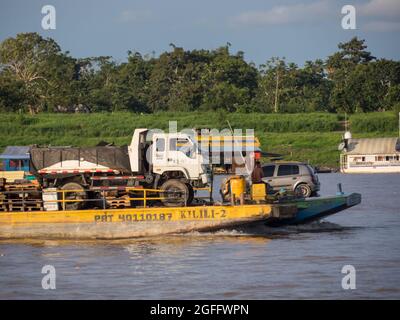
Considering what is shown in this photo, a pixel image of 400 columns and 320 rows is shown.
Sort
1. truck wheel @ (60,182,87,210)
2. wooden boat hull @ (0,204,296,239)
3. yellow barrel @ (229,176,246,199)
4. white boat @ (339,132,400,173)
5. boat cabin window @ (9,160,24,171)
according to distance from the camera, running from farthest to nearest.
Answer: white boat @ (339,132,400,173) < boat cabin window @ (9,160,24,171) < truck wheel @ (60,182,87,210) < yellow barrel @ (229,176,246,199) < wooden boat hull @ (0,204,296,239)

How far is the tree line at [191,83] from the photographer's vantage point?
88.2m

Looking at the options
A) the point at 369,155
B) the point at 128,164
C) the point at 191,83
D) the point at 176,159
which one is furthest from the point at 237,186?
the point at 191,83

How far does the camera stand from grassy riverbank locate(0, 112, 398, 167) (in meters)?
73.5

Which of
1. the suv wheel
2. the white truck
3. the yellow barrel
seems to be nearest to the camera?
the yellow barrel

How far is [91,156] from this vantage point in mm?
26188

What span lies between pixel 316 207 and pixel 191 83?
68461 mm

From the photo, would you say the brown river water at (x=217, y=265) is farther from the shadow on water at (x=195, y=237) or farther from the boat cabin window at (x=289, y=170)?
the boat cabin window at (x=289, y=170)

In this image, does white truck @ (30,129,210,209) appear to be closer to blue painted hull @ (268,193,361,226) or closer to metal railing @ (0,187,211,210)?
metal railing @ (0,187,211,210)

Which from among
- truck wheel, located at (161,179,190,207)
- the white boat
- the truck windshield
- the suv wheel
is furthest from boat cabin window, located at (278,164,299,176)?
the white boat

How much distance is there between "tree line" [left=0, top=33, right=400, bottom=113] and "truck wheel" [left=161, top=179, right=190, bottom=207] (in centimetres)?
5890

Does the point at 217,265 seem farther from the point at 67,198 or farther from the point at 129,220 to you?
the point at 67,198

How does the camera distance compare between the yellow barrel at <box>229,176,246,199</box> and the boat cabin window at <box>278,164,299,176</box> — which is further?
the boat cabin window at <box>278,164,299,176</box>

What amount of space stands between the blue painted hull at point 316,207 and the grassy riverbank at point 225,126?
45.5 metres
